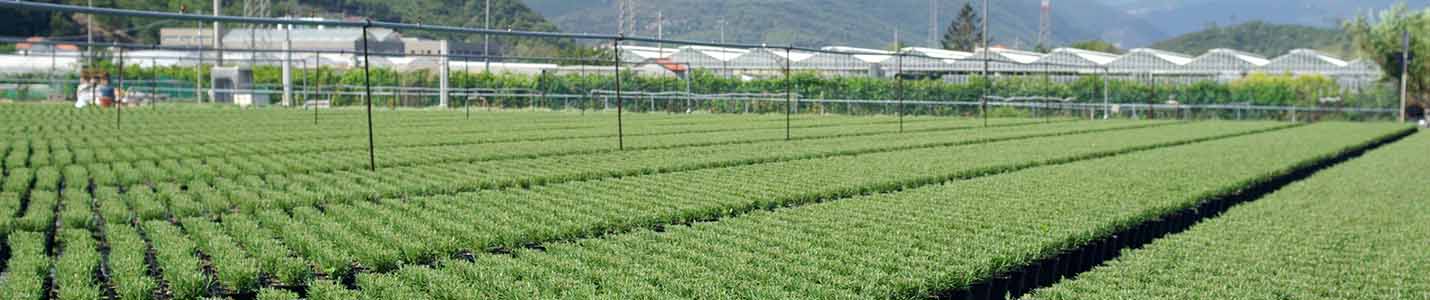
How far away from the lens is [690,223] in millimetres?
9820

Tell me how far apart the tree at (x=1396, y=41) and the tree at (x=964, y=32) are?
82.8 m

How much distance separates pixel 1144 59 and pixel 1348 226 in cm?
4654

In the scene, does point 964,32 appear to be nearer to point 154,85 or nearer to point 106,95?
point 106,95

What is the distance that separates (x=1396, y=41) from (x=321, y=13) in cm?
3818

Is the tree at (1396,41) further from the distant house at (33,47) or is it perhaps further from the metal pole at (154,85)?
the distant house at (33,47)

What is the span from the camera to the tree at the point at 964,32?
133000 mm

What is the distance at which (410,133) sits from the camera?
22.9 metres

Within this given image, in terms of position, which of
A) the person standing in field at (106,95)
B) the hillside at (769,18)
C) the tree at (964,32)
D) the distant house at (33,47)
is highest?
the tree at (964,32)

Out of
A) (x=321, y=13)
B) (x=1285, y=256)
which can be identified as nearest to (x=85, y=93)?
(x=321, y=13)

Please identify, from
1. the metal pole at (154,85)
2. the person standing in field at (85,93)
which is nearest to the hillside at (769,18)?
the metal pole at (154,85)

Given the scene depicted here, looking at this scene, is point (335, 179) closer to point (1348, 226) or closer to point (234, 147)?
point (234, 147)

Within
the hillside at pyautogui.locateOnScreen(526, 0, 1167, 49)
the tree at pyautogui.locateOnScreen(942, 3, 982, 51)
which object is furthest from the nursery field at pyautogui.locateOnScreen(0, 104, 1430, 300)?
the tree at pyautogui.locateOnScreen(942, 3, 982, 51)

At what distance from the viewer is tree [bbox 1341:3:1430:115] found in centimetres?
4391

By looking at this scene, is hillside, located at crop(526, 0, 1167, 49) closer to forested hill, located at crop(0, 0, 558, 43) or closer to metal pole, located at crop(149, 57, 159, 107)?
forested hill, located at crop(0, 0, 558, 43)
